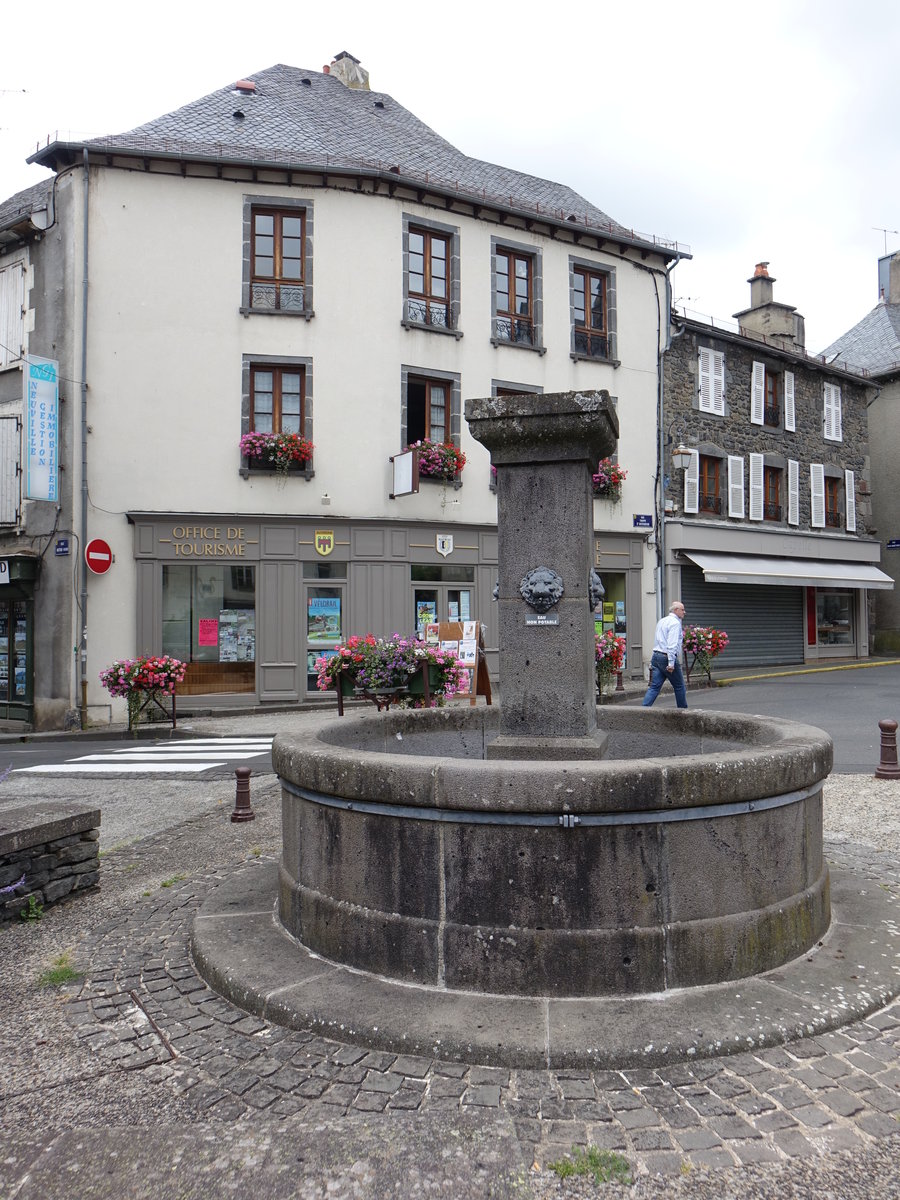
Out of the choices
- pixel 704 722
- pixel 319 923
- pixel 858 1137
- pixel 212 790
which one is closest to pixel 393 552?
pixel 212 790

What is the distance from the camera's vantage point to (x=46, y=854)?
5.09 meters

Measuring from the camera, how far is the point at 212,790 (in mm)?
9031

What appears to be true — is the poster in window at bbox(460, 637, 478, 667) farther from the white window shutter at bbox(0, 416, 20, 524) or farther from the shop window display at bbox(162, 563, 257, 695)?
the white window shutter at bbox(0, 416, 20, 524)

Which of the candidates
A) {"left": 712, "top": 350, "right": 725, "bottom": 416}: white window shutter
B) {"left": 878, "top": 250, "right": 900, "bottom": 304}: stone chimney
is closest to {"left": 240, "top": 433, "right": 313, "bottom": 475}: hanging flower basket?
{"left": 712, "top": 350, "right": 725, "bottom": 416}: white window shutter

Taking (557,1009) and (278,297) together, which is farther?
(278,297)

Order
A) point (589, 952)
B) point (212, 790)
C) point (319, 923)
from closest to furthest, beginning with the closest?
1. point (589, 952)
2. point (319, 923)
3. point (212, 790)

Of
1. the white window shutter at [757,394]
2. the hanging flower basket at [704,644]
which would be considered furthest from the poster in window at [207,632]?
the white window shutter at [757,394]

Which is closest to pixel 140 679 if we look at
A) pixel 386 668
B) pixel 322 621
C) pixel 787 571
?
pixel 322 621

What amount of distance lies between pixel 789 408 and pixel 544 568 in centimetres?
2325

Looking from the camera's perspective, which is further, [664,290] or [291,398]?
[664,290]

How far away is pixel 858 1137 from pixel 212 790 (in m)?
7.37

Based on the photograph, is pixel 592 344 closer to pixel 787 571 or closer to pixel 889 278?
pixel 787 571

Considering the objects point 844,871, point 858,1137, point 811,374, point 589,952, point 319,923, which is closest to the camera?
point 858,1137

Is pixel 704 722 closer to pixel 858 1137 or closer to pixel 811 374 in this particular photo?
pixel 858 1137
